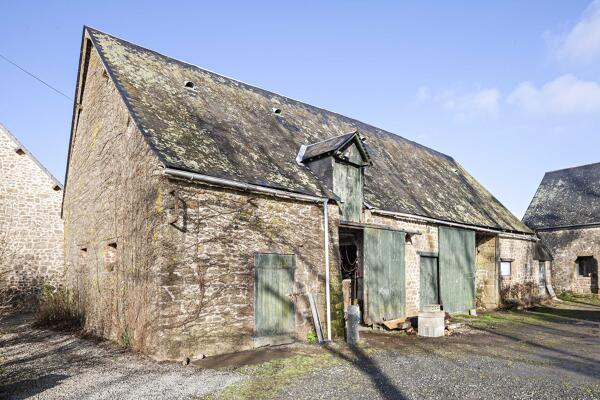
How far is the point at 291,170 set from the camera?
11.6 meters

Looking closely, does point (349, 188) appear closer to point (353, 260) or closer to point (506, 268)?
point (353, 260)

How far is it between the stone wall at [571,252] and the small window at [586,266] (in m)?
0.26

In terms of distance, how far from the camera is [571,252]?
25047 mm

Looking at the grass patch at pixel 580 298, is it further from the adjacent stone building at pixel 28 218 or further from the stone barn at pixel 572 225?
the adjacent stone building at pixel 28 218

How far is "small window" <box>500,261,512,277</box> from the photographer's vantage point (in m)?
19.4

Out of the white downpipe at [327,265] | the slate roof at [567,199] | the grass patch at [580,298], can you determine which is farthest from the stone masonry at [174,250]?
the slate roof at [567,199]

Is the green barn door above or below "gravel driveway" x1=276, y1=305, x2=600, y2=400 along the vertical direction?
above

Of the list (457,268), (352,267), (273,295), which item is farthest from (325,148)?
(457,268)

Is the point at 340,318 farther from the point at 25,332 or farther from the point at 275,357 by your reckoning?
the point at 25,332

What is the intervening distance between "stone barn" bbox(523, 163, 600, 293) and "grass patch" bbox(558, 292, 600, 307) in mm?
415

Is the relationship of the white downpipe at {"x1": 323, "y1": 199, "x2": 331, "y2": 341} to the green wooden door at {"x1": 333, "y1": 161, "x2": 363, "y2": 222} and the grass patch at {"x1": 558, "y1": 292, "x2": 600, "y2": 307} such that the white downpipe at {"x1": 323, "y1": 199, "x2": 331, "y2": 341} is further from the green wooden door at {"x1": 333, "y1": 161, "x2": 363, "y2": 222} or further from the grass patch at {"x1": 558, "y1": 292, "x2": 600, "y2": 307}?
the grass patch at {"x1": 558, "y1": 292, "x2": 600, "y2": 307}

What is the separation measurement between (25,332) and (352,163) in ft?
32.1

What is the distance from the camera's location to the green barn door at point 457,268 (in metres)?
15.5

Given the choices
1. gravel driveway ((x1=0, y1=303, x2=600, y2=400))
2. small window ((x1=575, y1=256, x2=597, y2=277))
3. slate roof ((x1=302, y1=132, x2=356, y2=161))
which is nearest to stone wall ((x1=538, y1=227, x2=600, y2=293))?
small window ((x1=575, y1=256, x2=597, y2=277))
